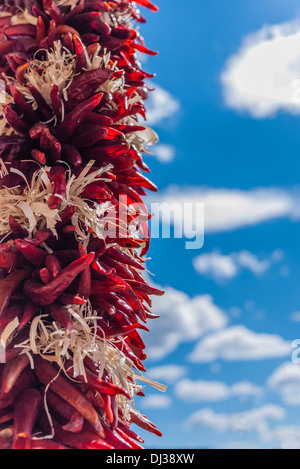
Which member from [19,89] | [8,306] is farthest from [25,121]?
[8,306]

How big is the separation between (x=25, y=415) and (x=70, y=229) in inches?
18.1

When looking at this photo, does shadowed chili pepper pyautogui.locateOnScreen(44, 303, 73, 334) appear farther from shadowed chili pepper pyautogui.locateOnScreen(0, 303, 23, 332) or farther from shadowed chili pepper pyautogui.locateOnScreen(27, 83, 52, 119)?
shadowed chili pepper pyautogui.locateOnScreen(27, 83, 52, 119)

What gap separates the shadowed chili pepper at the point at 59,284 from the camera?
127 cm

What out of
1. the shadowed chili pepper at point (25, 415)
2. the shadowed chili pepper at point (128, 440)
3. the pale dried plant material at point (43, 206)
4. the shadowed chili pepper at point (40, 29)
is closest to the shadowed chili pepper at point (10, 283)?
the pale dried plant material at point (43, 206)

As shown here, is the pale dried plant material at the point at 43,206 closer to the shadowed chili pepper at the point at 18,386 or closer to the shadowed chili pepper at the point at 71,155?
the shadowed chili pepper at the point at 71,155

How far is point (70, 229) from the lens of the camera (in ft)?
4.48

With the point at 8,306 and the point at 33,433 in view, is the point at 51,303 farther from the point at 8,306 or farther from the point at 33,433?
the point at 33,433

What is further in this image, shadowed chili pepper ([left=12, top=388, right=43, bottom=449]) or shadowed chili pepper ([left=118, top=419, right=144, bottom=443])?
shadowed chili pepper ([left=118, top=419, right=144, bottom=443])

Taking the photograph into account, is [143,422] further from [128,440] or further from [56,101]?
[56,101]

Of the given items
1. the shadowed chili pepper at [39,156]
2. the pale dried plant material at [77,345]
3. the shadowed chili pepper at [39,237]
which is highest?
the shadowed chili pepper at [39,156]

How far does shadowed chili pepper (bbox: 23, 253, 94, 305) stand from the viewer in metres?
1.27

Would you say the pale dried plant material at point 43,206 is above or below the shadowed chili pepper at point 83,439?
above

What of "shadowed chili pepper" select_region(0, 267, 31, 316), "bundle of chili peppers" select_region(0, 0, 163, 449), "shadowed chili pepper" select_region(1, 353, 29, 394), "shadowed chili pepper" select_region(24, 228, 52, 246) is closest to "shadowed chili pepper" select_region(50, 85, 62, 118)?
"bundle of chili peppers" select_region(0, 0, 163, 449)

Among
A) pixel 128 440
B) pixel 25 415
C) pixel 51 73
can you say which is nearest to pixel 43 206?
pixel 51 73
